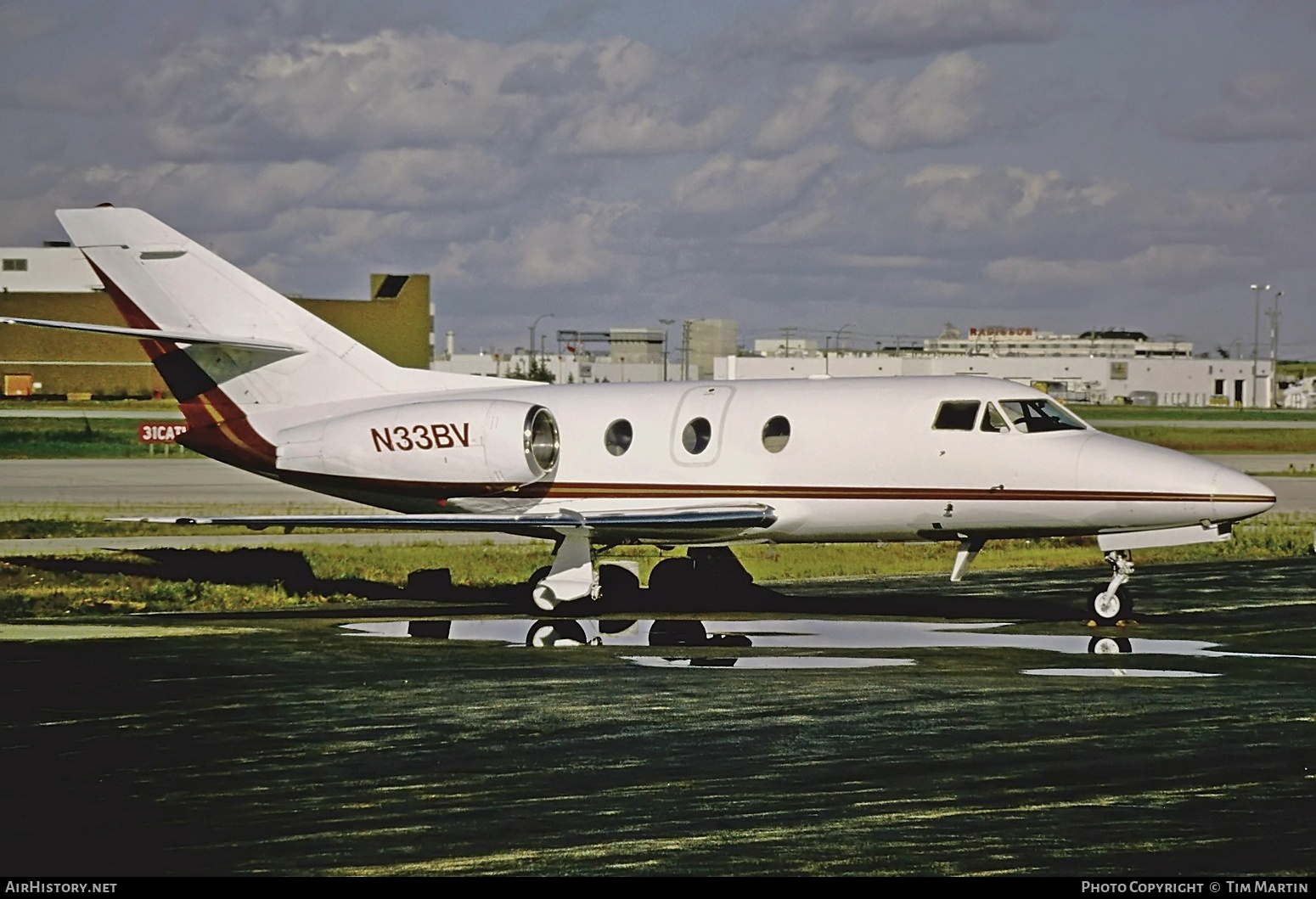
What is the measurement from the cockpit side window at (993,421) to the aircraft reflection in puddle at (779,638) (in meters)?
2.36

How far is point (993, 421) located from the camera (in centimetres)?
1989

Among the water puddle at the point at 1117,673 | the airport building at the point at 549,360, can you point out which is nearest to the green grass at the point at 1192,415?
the airport building at the point at 549,360

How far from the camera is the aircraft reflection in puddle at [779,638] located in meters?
16.6

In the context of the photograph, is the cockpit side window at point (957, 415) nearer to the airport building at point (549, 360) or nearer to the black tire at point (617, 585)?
the black tire at point (617, 585)

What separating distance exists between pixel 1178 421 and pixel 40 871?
93.4 meters

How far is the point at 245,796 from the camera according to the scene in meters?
10.7

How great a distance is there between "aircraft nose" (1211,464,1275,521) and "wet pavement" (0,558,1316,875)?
1.39 m

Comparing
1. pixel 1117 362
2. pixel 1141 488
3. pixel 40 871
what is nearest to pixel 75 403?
pixel 1141 488

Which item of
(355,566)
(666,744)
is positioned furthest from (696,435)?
(666,744)

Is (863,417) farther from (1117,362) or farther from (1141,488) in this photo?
(1117,362)

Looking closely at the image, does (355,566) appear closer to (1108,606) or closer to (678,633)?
(678,633)

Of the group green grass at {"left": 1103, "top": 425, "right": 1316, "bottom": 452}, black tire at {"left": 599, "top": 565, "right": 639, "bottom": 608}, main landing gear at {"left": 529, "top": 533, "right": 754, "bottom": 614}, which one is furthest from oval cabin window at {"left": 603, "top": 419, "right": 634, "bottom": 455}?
green grass at {"left": 1103, "top": 425, "right": 1316, "bottom": 452}

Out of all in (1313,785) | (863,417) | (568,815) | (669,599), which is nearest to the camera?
(568,815)

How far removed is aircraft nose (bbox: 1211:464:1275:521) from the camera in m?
18.2
